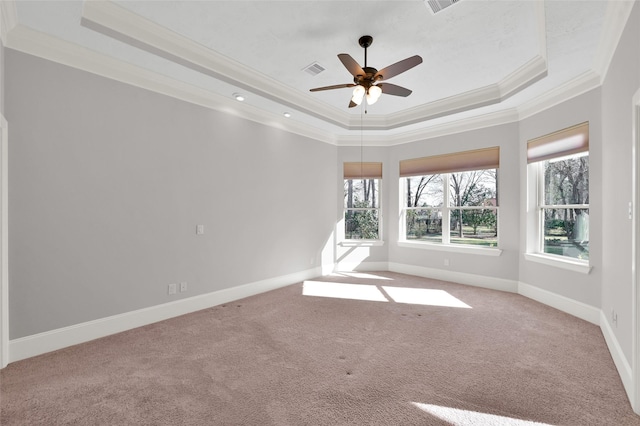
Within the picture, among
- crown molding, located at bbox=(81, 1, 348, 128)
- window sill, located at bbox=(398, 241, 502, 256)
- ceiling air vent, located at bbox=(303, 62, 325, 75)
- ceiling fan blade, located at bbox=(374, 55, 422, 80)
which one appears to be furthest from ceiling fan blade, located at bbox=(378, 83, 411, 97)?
window sill, located at bbox=(398, 241, 502, 256)

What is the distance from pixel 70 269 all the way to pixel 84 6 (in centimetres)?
230

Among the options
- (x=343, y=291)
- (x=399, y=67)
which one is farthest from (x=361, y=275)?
(x=399, y=67)

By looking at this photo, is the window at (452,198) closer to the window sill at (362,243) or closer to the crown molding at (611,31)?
the window sill at (362,243)

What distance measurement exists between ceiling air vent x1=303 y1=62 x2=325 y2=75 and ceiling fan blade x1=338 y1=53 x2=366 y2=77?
85cm

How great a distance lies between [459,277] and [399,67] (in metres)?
3.93

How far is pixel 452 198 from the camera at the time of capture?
5.54 m

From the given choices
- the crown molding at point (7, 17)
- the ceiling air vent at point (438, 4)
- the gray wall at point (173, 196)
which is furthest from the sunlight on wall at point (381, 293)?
the crown molding at point (7, 17)

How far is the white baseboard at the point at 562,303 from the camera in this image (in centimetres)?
347

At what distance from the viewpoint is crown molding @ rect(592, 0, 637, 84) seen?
228 centimetres

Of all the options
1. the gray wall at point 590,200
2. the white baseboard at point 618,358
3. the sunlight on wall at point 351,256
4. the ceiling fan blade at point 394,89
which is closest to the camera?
the white baseboard at point 618,358

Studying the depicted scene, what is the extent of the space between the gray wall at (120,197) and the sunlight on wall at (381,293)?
0.82m

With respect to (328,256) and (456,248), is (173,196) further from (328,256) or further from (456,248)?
(456,248)

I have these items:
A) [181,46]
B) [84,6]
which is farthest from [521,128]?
[84,6]

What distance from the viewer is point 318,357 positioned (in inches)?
105
